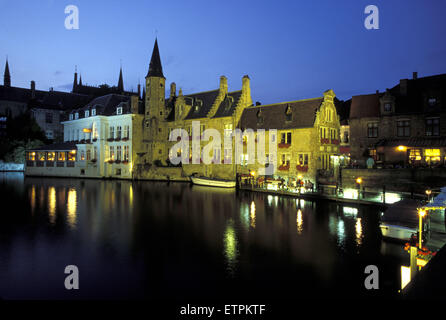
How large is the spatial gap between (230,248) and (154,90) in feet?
134

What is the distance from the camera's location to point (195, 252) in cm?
1483

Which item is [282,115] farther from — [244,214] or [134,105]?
[134,105]

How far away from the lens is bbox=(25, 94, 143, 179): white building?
174 feet

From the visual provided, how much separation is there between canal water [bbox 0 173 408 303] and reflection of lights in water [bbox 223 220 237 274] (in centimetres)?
5

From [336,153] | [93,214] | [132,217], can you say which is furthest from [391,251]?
[336,153]

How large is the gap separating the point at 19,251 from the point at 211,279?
32.8ft

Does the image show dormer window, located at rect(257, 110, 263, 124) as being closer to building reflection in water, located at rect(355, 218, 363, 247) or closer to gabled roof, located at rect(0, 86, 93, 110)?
building reflection in water, located at rect(355, 218, 363, 247)

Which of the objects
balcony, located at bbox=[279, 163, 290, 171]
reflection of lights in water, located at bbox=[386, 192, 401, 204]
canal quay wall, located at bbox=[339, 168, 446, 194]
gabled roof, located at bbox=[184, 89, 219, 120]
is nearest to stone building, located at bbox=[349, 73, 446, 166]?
canal quay wall, located at bbox=[339, 168, 446, 194]

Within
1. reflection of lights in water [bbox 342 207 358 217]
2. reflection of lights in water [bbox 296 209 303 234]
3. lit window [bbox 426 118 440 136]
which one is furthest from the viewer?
lit window [bbox 426 118 440 136]

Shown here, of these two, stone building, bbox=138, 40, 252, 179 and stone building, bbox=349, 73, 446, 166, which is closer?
stone building, bbox=349, 73, 446, 166

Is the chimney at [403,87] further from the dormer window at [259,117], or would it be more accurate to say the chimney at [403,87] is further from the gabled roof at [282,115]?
the dormer window at [259,117]

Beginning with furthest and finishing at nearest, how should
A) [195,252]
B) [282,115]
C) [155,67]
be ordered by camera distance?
[155,67] → [282,115] → [195,252]

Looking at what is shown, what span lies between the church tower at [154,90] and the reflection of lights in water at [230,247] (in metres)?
35.6

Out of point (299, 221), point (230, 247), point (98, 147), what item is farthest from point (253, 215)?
point (98, 147)
